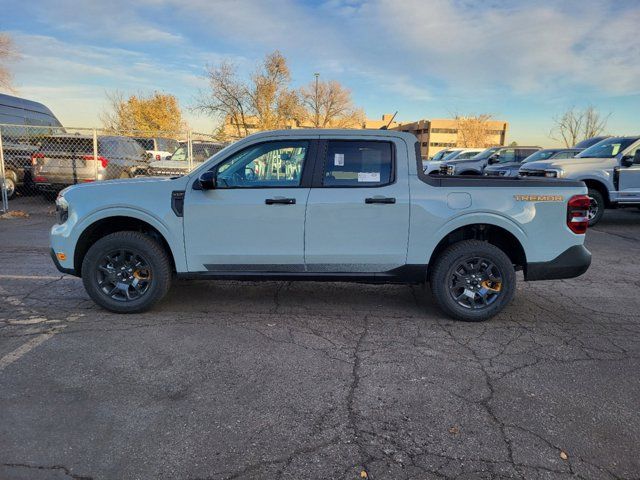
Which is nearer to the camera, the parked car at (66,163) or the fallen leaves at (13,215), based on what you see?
the fallen leaves at (13,215)

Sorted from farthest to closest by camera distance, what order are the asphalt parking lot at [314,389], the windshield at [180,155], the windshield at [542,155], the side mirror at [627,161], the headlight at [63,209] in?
1. the windshield at [542,155]
2. the windshield at [180,155]
3. the side mirror at [627,161]
4. the headlight at [63,209]
5. the asphalt parking lot at [314,389]

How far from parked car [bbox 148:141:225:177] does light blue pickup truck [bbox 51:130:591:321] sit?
815 cm

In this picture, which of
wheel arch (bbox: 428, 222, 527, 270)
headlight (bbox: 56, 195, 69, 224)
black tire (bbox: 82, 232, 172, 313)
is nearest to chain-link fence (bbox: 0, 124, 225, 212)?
headlight (bbox: 56, 195, 69, 224)

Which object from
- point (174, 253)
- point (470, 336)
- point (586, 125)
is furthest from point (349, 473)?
point (586, 125)

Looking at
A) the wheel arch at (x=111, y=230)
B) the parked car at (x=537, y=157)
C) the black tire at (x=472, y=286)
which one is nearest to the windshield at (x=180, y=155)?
the wheel arch at (x=111, y=230)

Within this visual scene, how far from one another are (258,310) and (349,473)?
2.59 meters

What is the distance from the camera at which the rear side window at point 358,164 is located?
14.5 ft

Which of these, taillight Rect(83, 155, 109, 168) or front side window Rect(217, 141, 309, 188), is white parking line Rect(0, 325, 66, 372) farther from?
taillight Rect(83, 155, 109, 168)

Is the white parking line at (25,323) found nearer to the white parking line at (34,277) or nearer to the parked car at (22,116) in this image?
the white parking line at (34,277)

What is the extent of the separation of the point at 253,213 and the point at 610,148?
33.9 ft

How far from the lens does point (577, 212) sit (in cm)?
438

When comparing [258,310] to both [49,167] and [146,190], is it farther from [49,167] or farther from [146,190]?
[49,167]

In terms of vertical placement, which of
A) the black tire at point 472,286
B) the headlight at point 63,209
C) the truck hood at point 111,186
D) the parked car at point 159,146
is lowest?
the black tire at point 472,286

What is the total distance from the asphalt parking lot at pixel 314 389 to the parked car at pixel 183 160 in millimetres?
7959
